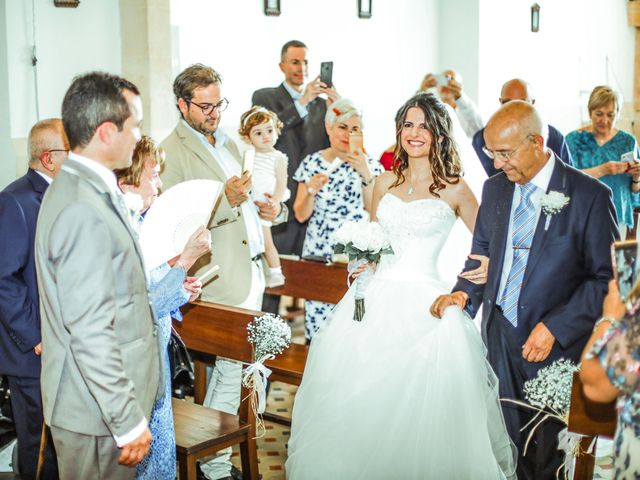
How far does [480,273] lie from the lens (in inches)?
141

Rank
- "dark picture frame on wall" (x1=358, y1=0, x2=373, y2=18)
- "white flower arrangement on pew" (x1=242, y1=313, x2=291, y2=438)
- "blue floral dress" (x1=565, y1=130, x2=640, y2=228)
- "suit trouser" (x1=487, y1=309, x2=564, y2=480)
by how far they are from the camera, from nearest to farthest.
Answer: "suit trouser" (x1=487, y1=309, x2=564, y2=480) → "white flower arrangement on pew" (x1=242, y1=313, x2=291, y2=438) → "blue floral dress" (x1=565, y1=130, x2=640, y2=228) → "dark picture frame on wall" (x1=358, y1=0, x2=373, y2=18)

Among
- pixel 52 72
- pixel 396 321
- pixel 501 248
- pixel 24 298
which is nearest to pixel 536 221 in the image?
pixel 501 248

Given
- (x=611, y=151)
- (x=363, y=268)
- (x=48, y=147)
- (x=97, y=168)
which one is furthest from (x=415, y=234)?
(x=611, y=151)

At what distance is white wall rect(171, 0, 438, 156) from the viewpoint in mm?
7906

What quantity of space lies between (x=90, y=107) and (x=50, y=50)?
4496 mm

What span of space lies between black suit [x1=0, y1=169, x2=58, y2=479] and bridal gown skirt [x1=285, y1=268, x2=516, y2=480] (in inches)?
47.0

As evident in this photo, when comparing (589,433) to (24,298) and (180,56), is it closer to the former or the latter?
(24,298)

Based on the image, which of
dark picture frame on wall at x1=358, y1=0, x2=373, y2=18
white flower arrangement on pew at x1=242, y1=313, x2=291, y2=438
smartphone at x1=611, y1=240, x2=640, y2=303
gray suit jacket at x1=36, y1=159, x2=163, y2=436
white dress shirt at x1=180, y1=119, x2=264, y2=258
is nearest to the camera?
smartphone at x1=611, y1=240, x2=640, y2=303

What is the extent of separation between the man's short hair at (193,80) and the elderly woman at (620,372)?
2.57 metres

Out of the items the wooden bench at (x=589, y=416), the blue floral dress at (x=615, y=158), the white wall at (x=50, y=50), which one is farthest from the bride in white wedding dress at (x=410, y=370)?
the white wall at (x=50, y=50)

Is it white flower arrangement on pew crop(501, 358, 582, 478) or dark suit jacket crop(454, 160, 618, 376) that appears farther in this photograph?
dark suit jacket crop(454, 160, 618, 376)

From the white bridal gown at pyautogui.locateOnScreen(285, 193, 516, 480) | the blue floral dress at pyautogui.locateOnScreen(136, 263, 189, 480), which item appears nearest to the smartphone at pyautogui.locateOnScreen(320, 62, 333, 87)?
the white bridal gown at pyautogui.locateOnScreen(285, 193, 516, 480)

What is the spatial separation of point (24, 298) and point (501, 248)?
2.12 metres

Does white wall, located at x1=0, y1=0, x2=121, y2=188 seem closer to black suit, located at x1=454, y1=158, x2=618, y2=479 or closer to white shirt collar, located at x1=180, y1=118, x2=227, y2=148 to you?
white shirt collar, located at x1=180, y1=118, x2=227, y2=148
